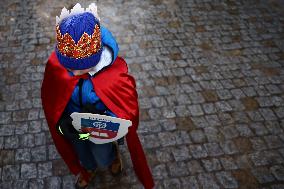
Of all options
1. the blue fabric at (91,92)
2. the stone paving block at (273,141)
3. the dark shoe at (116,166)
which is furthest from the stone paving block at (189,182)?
the blue fabric at (91,92)

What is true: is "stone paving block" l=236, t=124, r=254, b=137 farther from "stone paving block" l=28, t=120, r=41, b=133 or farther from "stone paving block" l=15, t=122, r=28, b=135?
"stone paving block" l=15, t=122, r=28, b=135

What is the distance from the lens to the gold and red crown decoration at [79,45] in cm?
266

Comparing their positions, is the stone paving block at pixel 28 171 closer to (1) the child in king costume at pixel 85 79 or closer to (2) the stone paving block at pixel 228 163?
(1) the child in king costume at pixel 85 79

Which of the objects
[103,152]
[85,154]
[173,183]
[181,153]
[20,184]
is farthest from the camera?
[181,153]

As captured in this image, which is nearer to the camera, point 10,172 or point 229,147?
point 10,172

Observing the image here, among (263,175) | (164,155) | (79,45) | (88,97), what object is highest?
(79,45)

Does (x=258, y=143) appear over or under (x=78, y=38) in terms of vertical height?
under

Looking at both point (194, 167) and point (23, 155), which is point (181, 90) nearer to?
point (194, 167)

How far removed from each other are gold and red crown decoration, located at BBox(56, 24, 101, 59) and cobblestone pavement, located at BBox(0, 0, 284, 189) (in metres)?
1.84

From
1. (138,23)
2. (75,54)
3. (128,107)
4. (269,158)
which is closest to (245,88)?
(269,158)

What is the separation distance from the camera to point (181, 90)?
5.18 m

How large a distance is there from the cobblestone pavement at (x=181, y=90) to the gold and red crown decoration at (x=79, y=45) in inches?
72.4

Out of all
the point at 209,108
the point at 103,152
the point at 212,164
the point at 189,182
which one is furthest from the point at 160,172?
the point at 209,108

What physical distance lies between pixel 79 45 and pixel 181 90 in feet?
9.00
